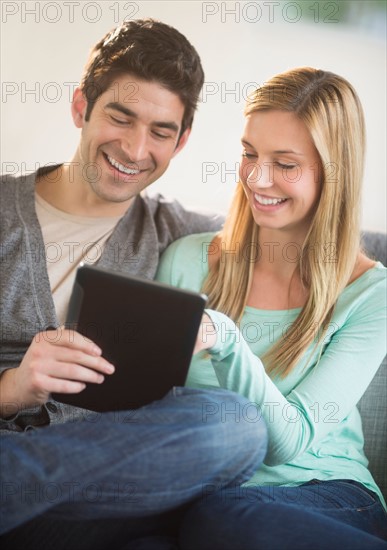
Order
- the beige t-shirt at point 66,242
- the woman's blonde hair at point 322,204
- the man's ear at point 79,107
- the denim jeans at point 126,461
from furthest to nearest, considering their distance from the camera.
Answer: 1. the man's ear at point 79,107
2. the beige t-shirt at point 66,242
3. the woman's blonde hair at point 322,204
4. the denim jeans at point 126,461

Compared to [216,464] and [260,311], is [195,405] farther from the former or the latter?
[260,311]

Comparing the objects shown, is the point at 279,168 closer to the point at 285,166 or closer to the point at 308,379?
the point at 285,166

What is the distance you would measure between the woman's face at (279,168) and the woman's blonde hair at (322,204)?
0.07 feet

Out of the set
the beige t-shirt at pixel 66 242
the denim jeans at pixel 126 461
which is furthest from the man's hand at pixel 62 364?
the beige t-shirt at pixel 66 242

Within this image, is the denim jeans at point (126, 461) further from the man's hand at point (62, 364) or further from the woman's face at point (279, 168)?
the woman's face at point (279, 168)

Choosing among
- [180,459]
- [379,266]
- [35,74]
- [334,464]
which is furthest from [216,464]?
[35,74]

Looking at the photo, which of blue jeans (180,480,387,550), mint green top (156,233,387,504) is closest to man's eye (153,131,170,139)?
mint green top (156,233,387,504)

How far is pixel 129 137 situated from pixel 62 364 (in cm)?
57

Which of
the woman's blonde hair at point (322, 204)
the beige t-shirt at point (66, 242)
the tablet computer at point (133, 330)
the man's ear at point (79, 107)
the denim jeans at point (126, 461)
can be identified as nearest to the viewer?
the denim jeans at point (126, 461)

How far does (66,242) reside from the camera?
62.4 inches

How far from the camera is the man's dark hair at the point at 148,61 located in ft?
5.05

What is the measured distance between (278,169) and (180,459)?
0.63m

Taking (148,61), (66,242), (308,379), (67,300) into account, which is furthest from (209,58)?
(308,379)

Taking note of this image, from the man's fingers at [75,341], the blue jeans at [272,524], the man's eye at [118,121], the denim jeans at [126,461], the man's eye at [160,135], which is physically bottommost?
the blue jeans at [272,524]
